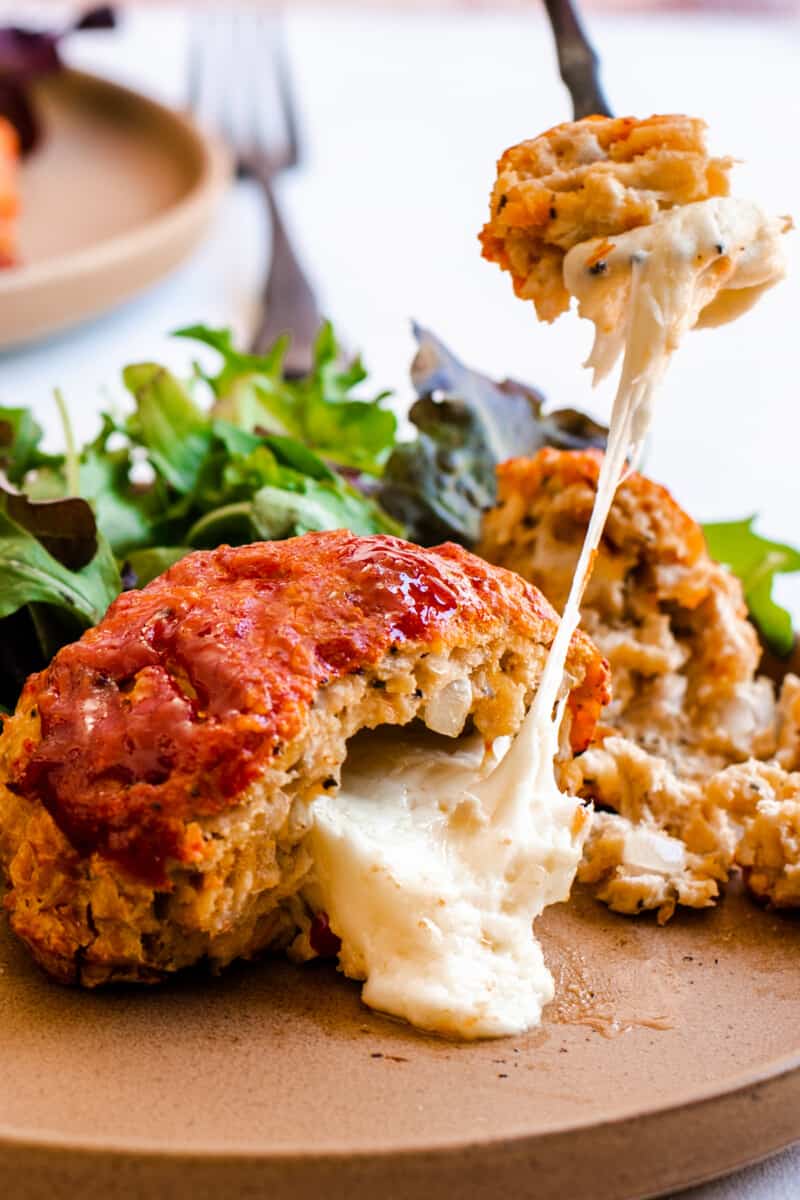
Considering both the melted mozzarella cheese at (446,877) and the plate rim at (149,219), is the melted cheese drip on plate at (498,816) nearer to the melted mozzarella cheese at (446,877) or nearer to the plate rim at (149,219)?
the melted mozzarella cheese at (446,877)

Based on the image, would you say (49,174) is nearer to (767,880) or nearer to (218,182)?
(218,182)

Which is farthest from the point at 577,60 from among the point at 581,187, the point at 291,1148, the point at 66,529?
the point at 291,1148

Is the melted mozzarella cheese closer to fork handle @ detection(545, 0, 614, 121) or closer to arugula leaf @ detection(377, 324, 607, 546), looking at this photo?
arugula leaf @ detection(377, 324, 607, 546)

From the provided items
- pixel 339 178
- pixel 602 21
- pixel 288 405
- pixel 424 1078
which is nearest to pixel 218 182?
pixel 339 178

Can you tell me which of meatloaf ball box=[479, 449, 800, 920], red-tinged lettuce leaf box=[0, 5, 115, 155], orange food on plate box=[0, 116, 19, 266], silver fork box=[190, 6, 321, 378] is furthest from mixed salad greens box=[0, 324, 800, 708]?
red-tinged lettuce leaf box=[0, 5, 115, 155]

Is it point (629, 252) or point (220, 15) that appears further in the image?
point (220, 15)

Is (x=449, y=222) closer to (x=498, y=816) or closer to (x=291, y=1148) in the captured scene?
(x=498, y=816)
